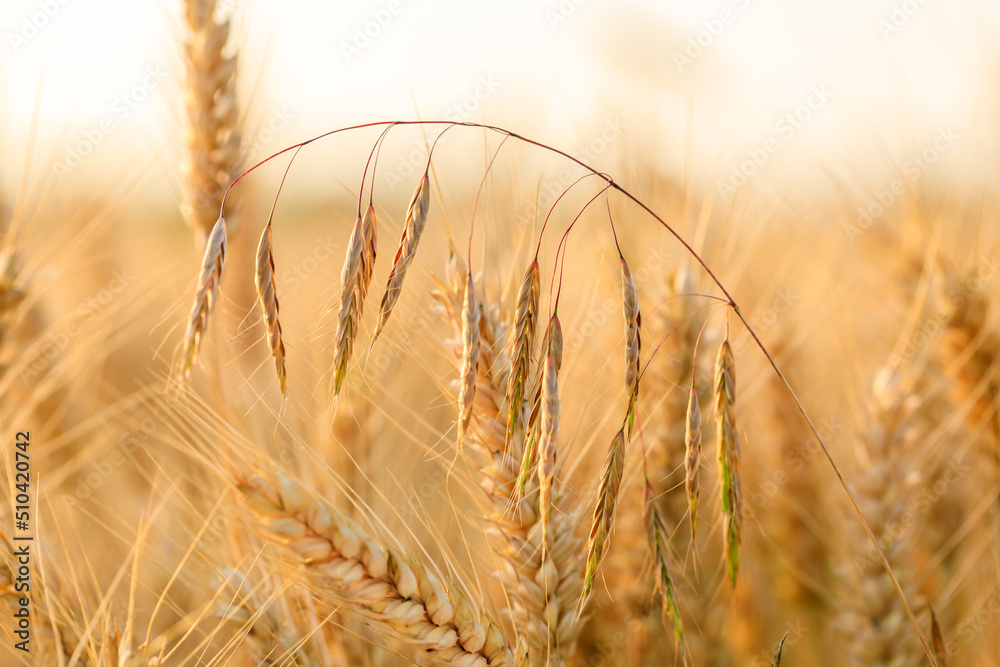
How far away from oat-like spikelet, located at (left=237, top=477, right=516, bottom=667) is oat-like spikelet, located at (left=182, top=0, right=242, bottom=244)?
1.06 meters

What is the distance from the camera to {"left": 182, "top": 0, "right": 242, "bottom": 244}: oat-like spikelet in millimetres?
1716

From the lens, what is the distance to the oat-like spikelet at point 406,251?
2.85 ft

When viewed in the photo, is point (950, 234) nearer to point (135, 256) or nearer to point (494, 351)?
point (494, 351)

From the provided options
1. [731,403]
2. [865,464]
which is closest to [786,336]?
[865,464]

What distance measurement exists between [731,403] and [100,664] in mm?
1070

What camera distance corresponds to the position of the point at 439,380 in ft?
4.00

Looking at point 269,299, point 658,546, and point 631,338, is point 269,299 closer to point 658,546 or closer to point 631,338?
point 631,338

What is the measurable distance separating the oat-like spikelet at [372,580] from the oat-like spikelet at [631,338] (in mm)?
428

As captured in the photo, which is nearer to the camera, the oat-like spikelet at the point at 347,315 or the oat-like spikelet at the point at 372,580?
the oat-like spikelet at the point at 347,315

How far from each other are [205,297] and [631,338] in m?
0.58
